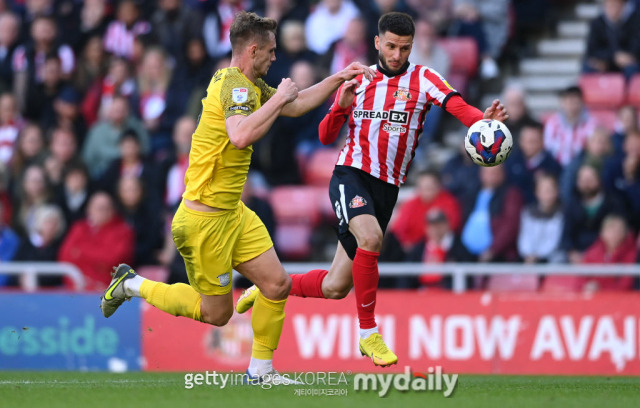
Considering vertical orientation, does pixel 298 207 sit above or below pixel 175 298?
above

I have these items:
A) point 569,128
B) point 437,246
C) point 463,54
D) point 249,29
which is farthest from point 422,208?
point 249,29

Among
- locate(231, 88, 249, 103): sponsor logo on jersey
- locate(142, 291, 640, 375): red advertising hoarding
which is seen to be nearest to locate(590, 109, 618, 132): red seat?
locate(142, 291, 640, 375): red advertising hoarding

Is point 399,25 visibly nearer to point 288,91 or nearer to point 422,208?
point 288,91

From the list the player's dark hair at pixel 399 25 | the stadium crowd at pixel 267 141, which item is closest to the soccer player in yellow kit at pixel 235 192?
the player's dark hair at pixel 399 25

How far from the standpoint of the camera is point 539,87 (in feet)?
47.8

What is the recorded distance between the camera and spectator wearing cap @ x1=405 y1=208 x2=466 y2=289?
39.4 feet

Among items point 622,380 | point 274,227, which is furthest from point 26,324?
point 622,380

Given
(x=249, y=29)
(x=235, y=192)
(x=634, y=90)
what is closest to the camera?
(x=249, y=29)

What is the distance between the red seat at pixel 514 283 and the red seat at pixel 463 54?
2940 mm

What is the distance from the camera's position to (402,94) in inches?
330

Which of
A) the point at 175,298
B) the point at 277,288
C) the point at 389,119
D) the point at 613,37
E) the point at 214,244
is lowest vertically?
the point at 175,298

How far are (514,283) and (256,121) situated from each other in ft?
17.1

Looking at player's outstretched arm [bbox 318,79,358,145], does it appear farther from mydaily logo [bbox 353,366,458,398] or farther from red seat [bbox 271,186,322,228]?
red seat [bbox 271,186,322,228]

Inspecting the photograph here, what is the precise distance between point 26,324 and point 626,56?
7240 mm
